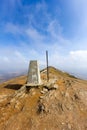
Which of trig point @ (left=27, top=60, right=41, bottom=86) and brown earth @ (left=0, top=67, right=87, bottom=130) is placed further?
trig point @ (left=27, top=60, right=41, bottom=86)

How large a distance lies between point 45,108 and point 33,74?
863 centimetres

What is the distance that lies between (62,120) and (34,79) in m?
11.2

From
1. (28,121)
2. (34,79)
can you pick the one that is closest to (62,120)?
(28,121)

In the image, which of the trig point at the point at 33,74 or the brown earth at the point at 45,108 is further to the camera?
the trig point at the point at 33,74

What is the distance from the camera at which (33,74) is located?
3519cm

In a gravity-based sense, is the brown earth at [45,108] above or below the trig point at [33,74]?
below

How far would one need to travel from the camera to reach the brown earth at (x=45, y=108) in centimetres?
2619

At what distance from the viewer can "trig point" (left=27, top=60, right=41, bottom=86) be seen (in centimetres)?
3506

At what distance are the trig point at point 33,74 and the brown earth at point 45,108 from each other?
1.33m

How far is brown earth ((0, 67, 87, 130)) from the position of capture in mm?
26188

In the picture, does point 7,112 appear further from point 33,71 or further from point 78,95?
point 78,95

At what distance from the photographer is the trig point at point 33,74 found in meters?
35.1

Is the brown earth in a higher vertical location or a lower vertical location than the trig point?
lower

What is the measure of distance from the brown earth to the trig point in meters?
1.33
